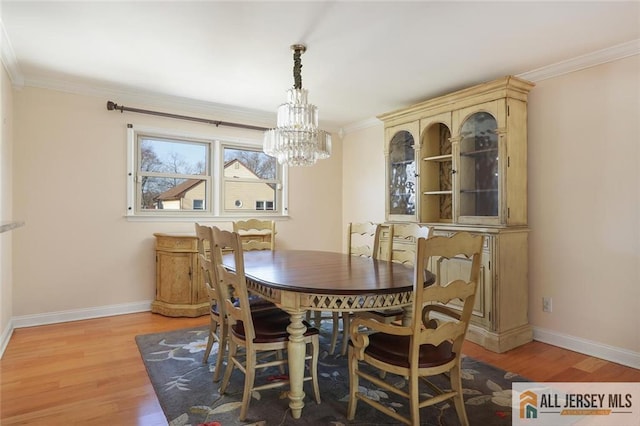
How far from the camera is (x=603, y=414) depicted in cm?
200

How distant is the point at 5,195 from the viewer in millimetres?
2947

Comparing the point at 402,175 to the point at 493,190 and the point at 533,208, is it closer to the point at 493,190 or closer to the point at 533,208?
the point at 493,190

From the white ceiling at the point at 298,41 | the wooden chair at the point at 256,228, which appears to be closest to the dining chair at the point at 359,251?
the wooden chair at the point at 256,228

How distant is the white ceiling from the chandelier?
1.01 feet

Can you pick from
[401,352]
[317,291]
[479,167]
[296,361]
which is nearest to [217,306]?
[296,361]

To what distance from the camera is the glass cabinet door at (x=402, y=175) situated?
3.87 meters

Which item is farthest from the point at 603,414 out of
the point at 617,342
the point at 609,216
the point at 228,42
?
the point at 228,42

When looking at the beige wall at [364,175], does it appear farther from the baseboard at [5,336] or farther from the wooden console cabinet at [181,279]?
the baseboard at [5,336]

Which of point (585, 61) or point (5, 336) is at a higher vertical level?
point (585, 61)

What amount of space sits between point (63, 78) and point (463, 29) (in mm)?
3498

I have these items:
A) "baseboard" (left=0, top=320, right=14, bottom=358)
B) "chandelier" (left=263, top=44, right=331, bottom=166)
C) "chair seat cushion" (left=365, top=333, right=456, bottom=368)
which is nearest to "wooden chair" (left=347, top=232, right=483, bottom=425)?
"chair seat cushion" (left=365, top=333, right=456, bottom=368)

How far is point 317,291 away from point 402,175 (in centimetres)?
262

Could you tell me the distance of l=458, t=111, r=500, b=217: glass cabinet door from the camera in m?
3.09

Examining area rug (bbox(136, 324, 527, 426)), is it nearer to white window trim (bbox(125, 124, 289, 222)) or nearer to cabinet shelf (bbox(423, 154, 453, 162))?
white window trim (bbox(125, 124, 289, 222))
